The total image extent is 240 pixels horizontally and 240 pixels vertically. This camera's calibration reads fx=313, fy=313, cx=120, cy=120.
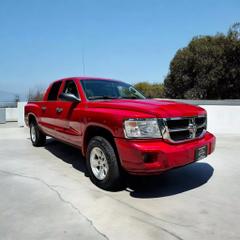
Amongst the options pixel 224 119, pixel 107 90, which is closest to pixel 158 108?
pixel 107 90

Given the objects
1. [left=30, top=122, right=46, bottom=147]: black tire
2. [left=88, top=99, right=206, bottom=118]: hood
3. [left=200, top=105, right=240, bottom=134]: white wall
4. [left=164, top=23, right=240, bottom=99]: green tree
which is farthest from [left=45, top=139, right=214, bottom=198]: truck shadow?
[left=164, top=23, right=240, bottom=99]: green tree

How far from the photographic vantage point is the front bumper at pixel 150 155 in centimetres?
429

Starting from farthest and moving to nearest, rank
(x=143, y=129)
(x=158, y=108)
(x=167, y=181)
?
(x=167, y=181) < (x=158, y=108) < (x=143, y=129)

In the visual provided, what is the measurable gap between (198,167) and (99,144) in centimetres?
251

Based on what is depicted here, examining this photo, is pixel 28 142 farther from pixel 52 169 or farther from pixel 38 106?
pixel 52 169

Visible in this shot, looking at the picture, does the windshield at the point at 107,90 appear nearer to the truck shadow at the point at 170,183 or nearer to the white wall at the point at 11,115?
the truck shadow at the point at 170,183

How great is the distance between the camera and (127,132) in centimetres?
445

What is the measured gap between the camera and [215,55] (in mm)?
27719

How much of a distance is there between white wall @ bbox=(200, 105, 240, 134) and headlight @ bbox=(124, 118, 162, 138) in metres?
7.72

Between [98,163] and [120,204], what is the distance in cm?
99

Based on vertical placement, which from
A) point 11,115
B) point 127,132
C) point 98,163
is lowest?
point 11,115

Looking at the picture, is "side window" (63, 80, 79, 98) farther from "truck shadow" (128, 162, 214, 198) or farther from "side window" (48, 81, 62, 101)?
"truck shadow" (128, 162, 214, 198)

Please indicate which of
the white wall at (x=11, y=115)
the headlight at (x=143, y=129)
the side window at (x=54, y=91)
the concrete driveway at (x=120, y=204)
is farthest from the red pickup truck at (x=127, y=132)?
the white wall at (x=11, y=115)

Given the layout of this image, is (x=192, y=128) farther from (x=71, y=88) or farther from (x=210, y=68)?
(x=210, y=68)
